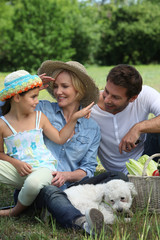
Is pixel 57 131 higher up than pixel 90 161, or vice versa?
pixel 57 131

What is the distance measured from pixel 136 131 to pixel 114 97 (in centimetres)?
44

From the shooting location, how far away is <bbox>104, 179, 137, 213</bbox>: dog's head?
10.2ft

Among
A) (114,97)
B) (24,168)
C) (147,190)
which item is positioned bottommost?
(147,190)

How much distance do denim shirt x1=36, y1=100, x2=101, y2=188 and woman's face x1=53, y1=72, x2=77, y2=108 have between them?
4.9 inches

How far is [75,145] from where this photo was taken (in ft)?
12.8

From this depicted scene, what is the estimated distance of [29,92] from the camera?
3.50m

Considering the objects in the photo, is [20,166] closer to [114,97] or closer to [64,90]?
[64,90]

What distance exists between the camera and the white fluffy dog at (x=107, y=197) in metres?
3.12

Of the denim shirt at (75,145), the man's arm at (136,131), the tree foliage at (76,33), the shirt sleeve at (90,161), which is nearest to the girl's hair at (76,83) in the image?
the denim shirt at (75,145)

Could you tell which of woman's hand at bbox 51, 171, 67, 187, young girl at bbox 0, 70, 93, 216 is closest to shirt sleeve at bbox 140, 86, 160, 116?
young girl at bbox 0, 70, 93, 216

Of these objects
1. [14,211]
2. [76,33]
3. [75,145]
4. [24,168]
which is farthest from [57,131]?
[76,33]

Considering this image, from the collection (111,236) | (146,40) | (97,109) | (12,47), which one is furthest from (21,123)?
(146,40)

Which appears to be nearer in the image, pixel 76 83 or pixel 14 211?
pixel 14 211

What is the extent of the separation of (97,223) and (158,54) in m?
36.9
